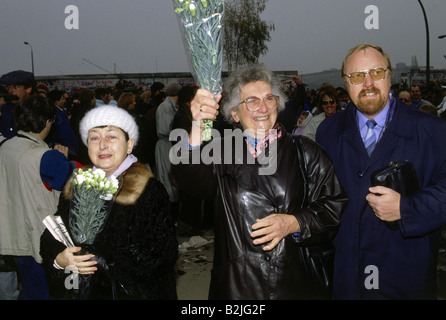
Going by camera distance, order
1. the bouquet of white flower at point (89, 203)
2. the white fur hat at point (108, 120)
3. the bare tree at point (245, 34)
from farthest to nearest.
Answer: the bare tree at point (245, 34), the white fur hat at point (108, 120), the bouquet of white flower at point (89, 203)

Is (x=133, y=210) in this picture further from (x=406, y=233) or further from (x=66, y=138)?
(x=66, y=138)

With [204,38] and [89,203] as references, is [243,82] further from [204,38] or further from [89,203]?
[89,203]

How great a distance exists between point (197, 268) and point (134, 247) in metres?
3.09

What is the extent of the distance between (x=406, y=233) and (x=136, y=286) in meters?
1.70

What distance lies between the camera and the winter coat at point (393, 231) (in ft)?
7.89

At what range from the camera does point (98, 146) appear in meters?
2.47

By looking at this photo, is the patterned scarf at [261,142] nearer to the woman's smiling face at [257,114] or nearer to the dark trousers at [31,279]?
the woman's smiling face at [257,114]

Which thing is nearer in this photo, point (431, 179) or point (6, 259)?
point (431, 179)

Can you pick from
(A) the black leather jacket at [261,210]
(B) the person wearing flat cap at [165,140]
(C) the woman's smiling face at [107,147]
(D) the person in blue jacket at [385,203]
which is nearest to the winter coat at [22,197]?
(C) the woman's smiling face at [107,147]

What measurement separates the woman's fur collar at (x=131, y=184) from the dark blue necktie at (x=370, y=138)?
1.50 metres

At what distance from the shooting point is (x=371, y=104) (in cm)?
254
